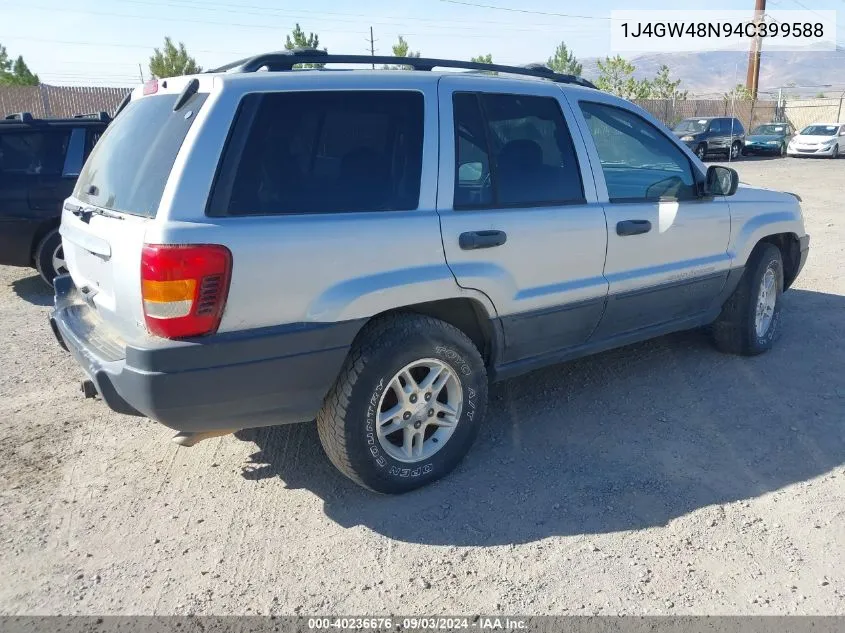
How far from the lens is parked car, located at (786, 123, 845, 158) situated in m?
26.3

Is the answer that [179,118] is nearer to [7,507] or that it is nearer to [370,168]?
[370,168]

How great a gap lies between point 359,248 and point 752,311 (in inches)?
129

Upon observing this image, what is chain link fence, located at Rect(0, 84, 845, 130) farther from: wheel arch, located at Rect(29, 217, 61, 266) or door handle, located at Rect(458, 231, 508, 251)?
door handle, located at Rect(458, 231, 508, 251)

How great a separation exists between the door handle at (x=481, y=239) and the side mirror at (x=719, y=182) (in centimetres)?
174

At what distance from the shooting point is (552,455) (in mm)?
3703

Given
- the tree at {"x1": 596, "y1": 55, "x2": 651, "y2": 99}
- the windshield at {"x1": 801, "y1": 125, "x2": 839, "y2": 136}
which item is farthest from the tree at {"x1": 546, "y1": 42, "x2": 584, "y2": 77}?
the windshield at {"x1": 801, "y1": 125, "x2": 839, "y2": 136}

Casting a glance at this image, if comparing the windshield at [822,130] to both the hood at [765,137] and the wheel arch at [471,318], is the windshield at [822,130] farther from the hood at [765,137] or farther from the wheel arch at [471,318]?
the wheel arch at [471,318]

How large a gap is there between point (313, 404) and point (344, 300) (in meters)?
0.48

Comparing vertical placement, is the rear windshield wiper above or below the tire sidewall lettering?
above

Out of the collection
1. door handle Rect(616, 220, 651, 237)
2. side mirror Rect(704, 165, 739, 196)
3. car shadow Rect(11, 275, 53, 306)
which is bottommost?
car shadow Rect(11, 275, 53, 306)

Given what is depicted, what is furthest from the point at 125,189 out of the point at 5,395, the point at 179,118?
the point at 5,395

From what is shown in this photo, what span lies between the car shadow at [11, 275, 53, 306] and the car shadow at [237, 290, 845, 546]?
429 centimetres

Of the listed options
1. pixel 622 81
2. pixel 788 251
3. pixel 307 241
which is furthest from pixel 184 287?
pixel 622 81

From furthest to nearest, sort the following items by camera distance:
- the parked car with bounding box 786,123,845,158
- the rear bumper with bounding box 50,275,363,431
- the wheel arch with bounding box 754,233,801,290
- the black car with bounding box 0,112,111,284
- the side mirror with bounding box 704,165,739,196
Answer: the parked car with bounding box 786,123,845,158 → the black car with bounding box 0,112,111,284 → the wheel arch with bounding box 754,233,801,290 → the side mirror with bounding box 704,165,739,196 → the rear bumper with bounding box 50,275,363,431
